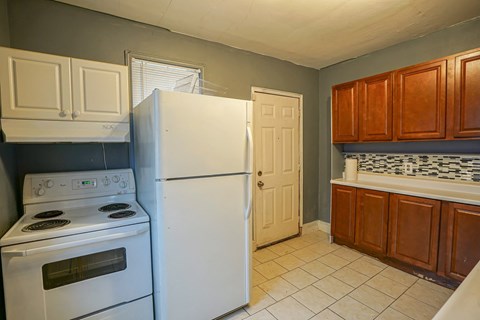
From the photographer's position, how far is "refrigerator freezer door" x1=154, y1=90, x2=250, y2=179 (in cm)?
151

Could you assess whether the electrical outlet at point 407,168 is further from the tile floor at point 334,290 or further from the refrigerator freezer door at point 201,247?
the refrigerator freezer door at point 201,247

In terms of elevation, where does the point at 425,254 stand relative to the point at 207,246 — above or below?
below

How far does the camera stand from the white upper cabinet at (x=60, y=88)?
1504mm

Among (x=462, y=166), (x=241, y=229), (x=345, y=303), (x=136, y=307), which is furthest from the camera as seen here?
(x=462, y=166)

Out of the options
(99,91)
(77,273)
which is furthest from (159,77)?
(77,273)

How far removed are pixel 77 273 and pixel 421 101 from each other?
127 inches

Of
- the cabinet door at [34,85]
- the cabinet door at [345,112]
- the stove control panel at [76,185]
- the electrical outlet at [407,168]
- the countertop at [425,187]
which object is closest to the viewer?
the cabinet door at [34,85]

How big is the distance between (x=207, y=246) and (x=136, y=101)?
5.07 feet

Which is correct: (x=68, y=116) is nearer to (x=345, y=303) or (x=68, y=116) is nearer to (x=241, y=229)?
(x=241, y=229)

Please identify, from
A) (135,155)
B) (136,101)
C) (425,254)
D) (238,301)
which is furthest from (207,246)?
(425,254)

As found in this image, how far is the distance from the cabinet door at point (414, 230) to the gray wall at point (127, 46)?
4.54ft

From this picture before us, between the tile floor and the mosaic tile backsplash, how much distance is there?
1100 millimetres

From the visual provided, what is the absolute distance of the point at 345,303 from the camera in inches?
78.5

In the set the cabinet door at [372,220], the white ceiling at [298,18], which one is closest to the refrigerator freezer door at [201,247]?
the white ceiling at [298,18]
